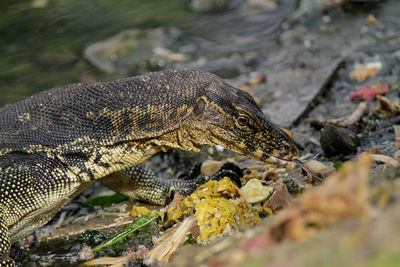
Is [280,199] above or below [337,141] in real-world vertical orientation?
above

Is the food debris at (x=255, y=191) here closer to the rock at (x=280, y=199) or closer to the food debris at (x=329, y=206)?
the rock at (x=280, y=199)

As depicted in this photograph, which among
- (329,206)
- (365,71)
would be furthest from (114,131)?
(365,71)

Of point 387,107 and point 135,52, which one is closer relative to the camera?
point 387,107

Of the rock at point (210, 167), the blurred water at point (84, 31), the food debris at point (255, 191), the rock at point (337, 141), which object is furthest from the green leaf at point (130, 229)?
the blurred water at point (84, 31)

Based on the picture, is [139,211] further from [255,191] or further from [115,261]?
[255,191]

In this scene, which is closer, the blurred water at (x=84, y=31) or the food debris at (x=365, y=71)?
the food debris at (x=365, y=71)

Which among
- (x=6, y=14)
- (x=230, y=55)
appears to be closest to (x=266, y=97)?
(x=230, y=55)
